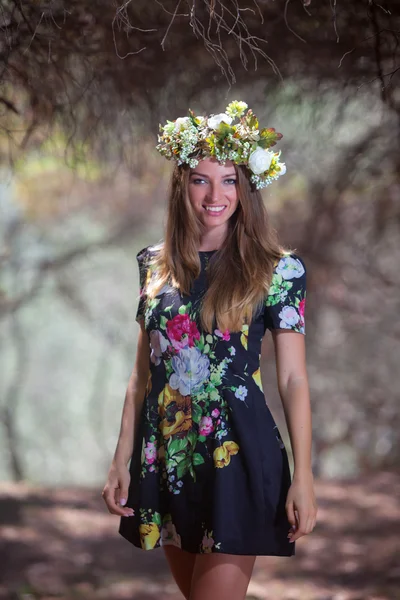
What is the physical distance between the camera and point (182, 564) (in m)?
2.24

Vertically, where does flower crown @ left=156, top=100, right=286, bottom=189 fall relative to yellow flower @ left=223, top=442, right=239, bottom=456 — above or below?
above

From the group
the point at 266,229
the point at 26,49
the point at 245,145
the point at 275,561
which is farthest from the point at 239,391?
the point at 26,49

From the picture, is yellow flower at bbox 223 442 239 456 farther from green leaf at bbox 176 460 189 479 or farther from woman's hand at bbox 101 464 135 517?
woman's hand at bbox 101 464 135 517

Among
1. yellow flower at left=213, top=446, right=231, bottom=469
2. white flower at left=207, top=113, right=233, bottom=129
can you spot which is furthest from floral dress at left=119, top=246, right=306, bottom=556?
white flower at left=207, top=113, right=233, bottom=129

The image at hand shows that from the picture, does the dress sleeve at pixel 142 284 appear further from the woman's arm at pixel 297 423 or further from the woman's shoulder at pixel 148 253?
the woman's arm at pixel 297 423

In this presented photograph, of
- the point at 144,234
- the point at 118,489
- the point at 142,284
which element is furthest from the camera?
the point at 144,234

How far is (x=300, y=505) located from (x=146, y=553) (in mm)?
1916

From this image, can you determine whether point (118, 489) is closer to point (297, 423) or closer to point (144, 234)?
point (297, 423)

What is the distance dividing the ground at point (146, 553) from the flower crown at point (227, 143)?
199cm

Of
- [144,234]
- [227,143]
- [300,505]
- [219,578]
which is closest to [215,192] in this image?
[227,143]

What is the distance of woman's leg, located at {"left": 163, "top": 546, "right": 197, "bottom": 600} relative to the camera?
2232mm

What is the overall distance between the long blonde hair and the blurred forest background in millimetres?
1679

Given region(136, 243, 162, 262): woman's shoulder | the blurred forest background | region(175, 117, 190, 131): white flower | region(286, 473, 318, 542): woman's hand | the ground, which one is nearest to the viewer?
region(286, 473, 318, 542): woman's hand

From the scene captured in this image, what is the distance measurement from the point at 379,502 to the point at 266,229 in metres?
2.11
